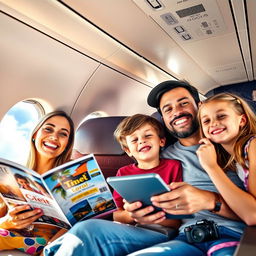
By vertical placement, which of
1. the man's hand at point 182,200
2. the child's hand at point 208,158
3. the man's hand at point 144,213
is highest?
the child's hand at point 208,158

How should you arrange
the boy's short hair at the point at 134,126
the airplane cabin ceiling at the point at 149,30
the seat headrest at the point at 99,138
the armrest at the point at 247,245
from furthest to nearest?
the seat headrest at the point at 99,138 → the airplane cabin ceiling at the point at 149,30 → the boy's short hair at the point at 134,126 → the armrest at the point at 247,245

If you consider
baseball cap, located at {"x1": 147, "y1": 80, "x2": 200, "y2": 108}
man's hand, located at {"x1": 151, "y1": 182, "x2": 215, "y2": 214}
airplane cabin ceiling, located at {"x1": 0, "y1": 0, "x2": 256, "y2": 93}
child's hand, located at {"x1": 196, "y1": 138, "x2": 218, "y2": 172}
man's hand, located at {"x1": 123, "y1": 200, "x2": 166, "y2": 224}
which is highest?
airplane cabin ceiling, located at {"x1": 0, "y1": 0, "x2": 256, "y2": 93}

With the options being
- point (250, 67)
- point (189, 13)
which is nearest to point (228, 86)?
point (250, 67)

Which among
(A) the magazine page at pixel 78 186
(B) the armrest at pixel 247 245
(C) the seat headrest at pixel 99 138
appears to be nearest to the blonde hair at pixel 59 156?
(C) the seat headrest at pixel 99 138

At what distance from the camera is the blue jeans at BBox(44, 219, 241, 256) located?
1.29 meters

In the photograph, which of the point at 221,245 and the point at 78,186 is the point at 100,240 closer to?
the point at 78,186

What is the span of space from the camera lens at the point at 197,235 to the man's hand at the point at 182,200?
129 millimetres

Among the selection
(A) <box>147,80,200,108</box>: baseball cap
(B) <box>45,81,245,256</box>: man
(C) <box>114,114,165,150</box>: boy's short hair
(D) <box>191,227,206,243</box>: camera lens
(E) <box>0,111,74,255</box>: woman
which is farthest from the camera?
(A) <box>147,80,200,108</box>: baseball cap

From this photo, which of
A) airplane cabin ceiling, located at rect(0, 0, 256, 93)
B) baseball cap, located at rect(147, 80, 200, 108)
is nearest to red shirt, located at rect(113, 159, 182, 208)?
baseball cap, located at rect(147, 80, 200, 108)

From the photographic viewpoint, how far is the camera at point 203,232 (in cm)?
142

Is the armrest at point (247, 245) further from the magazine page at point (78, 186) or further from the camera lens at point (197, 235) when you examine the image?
the magazine page at point (78, 186)

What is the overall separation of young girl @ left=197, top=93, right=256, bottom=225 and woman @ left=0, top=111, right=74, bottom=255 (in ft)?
3.40

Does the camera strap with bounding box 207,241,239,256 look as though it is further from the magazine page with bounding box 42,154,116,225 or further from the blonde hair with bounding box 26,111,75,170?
the blonde hair with bounding box 26,111,75,170

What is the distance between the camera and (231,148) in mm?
1657
